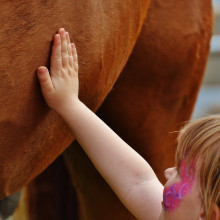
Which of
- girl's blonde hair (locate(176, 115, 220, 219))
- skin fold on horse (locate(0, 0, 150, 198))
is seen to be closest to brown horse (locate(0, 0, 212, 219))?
skin fold on horse (locate(0, 0, 150, 198))

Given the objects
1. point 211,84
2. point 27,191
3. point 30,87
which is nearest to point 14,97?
point 30,87

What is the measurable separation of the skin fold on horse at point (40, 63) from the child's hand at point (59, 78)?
1 cm

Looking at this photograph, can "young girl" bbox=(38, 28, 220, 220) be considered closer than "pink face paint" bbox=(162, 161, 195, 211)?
No

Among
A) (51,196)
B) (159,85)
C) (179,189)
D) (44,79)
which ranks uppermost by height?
(44,79)

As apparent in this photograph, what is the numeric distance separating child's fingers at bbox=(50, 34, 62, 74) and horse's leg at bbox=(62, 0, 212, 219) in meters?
0.51

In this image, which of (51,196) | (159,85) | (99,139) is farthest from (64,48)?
(51,196)

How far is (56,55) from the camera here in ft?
3.35

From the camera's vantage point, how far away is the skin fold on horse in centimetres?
95

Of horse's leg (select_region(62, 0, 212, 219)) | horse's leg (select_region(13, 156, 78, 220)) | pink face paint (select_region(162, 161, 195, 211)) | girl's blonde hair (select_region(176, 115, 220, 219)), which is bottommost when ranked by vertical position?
horse's leg (select_region(13, 156, 78, 220))

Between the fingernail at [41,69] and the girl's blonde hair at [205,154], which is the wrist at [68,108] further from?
the girl's blonde hair at [205,154]

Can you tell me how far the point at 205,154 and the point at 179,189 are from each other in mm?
66

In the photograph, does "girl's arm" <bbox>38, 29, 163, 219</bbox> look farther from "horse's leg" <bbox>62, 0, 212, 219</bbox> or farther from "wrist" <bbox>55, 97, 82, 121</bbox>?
"horse's leg" <bbox>62, 0, 212, 219</bbox>

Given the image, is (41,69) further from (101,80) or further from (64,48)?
(101,80)

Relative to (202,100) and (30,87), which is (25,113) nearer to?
(30,87)
